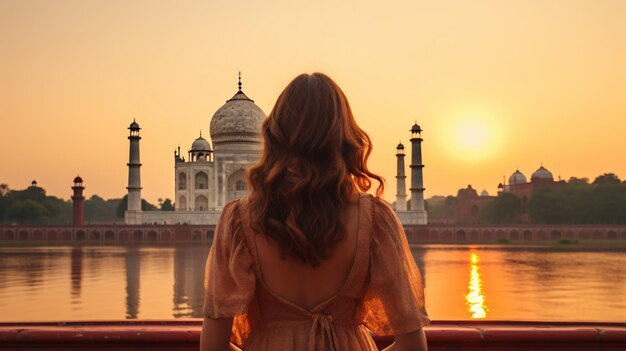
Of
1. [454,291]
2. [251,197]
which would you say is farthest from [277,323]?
[454,291]

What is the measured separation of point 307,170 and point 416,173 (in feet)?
138

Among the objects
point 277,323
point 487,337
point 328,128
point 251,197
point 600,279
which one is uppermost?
point 328,128

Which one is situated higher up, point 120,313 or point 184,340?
point 184,340

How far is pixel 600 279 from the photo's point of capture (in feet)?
47.8

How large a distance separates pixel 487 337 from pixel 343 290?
1034mm

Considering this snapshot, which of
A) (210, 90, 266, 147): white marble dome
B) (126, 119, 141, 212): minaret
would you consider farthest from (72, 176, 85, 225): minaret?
(210, 90, 266, 147): white marble dome

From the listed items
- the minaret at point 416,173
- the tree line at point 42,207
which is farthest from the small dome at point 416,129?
the tree line at point 42,207

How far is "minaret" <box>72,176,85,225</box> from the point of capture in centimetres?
4047

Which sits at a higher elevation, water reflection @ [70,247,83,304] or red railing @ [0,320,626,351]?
red railing @ [0,320,626,351]

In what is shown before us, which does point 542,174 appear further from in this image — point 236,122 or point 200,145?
point 200,145

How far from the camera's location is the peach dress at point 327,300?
156cm

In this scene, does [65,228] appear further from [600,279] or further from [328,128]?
[328,128]

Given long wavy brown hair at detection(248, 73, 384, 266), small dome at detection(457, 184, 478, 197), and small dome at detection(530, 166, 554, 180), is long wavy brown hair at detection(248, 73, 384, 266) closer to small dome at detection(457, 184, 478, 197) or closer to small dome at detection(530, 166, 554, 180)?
small dome at detection(530, 166, 554, 180)

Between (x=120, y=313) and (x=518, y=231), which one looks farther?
(x=518, y=231)
